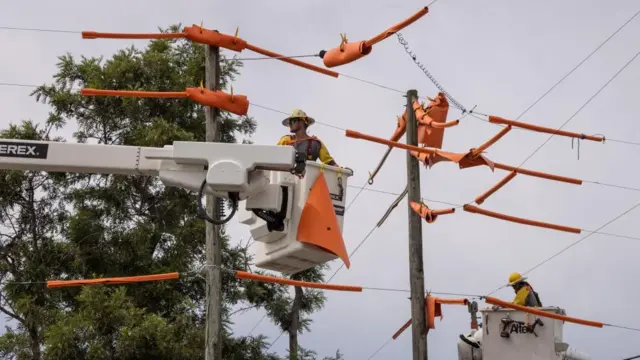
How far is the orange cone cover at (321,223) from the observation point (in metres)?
9.22

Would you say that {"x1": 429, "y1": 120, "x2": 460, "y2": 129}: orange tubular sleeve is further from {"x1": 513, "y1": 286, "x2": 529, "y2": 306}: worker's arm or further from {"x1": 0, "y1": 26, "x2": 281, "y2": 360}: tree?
{"x1": 0, "y1": 26, "x2": 281, "y2": 360}: tree

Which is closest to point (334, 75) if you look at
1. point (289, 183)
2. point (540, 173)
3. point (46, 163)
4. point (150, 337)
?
point (540, 173)

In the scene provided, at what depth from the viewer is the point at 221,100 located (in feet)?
41.6

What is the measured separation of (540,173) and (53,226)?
1056cm

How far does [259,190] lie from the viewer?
8398mm

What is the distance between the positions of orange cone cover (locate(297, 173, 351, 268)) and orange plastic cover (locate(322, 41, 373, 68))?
1866mm

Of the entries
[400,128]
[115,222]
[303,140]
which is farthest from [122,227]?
[303,140]

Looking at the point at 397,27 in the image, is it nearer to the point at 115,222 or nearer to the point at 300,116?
the point at 300,116

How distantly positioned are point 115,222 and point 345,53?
417 inches

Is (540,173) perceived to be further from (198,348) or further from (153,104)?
(153,104)

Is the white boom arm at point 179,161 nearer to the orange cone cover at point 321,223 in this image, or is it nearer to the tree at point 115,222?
the orange cone cover at point 321,223

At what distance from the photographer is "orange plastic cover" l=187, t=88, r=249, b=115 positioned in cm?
1257

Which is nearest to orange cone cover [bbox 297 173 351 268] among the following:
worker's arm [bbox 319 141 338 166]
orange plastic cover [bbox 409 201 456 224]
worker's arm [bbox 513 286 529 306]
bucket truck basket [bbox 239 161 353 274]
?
bucket truck basket [bbox 239 161 353 274]

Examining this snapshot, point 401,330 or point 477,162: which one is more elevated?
point 477,162
